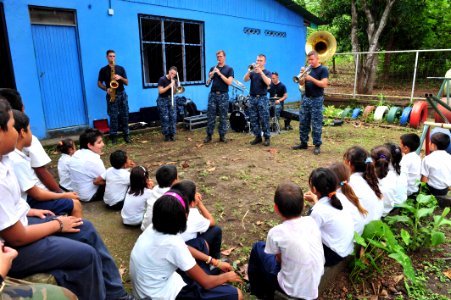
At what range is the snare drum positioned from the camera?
338 inches

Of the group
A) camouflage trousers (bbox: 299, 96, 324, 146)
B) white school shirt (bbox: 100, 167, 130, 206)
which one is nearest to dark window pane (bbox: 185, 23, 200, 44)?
camouflage trousers (bbox: 299, 96, 324, 146)

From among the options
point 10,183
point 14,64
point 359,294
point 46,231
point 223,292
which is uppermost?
point 14,64

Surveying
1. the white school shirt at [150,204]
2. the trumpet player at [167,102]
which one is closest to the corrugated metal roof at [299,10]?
the trumpet player at [167,102]

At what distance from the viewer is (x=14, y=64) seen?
623cm

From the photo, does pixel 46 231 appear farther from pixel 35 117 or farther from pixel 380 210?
pixel 35 117

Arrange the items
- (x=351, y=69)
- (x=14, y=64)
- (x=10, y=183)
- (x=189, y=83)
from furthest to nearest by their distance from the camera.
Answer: (x=351, y=69) → (x=189, y=83) → (x=14, y=64) → (x=10, y=183)

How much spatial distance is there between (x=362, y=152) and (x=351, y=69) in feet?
74.6

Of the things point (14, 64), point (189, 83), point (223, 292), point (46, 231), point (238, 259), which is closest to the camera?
point (46, 231)

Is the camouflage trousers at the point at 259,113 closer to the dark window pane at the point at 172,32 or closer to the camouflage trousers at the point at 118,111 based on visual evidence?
the camouflage trousers at the point at 118,111

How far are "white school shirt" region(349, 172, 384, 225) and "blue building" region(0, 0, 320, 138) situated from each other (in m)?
6.32

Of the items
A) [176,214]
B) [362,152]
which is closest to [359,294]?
[362,152]

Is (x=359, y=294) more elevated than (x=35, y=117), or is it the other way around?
(x=35, y=117)

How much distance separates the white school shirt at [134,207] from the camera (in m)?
3.52

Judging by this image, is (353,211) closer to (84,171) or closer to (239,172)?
(239,172)
